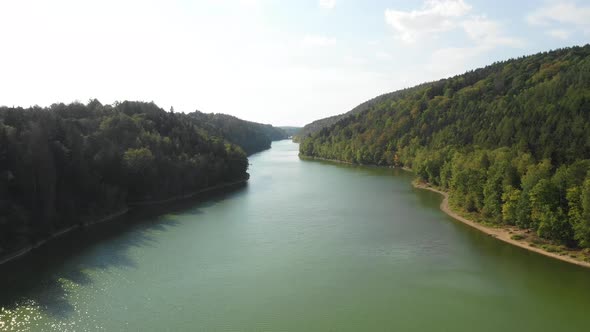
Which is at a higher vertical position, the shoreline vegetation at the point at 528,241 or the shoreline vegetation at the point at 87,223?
the shoreline vegetation at the point at 528,241

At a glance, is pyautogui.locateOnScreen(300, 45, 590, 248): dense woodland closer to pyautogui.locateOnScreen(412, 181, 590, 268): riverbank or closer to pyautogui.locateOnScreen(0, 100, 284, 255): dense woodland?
pyautogui.locateOnScreen(412, 181, 590, 268): riverbank

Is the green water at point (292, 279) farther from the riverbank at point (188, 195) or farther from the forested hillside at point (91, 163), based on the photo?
the riverbank at point (188, 195)

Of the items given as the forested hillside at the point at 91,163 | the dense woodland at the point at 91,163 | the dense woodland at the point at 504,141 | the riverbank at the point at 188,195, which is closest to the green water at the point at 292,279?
the forested hillside at the point at 91,163

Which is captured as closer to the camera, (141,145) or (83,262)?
(83,262)

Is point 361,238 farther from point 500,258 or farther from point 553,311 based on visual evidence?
point 553,311

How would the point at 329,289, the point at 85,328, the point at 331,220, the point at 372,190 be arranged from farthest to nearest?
the point at 372,190, the point at 331,220, the point at 329,289, the point at 85,328

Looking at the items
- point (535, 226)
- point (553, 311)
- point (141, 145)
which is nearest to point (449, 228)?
point (535, 226)
